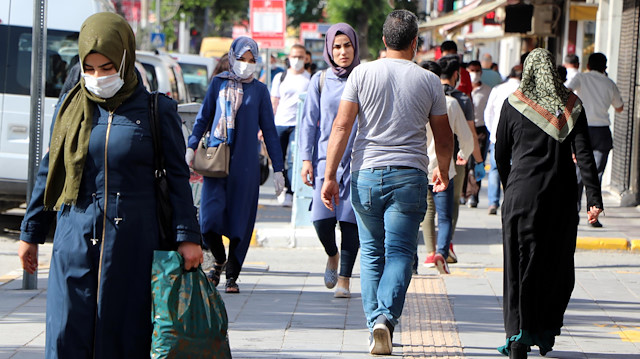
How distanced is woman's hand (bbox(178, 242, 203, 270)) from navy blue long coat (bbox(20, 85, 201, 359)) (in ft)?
0.09

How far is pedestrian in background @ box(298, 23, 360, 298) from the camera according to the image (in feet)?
23.6

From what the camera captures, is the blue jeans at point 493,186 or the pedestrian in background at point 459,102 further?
the blue jeans at point 493,186

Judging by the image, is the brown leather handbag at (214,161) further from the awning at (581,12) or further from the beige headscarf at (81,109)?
the awning at (581,12)

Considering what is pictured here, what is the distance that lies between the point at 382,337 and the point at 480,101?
8.97 m

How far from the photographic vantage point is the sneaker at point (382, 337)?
5750 millimetres

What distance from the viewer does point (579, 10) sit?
739 inches

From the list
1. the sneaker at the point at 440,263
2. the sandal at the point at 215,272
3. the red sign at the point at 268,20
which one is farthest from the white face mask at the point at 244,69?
the red sign at the point at 268,20

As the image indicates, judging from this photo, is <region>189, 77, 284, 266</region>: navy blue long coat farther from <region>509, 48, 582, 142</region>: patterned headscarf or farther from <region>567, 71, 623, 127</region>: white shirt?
<region>567, 71, 623, 127</region>: white shirt

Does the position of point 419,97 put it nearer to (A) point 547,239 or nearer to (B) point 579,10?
(A) point 547,239

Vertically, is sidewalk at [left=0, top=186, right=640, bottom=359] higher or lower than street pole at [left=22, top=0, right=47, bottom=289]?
lower

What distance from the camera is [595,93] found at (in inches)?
502

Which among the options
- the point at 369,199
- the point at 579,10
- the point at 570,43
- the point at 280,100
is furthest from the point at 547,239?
the point at 570,43

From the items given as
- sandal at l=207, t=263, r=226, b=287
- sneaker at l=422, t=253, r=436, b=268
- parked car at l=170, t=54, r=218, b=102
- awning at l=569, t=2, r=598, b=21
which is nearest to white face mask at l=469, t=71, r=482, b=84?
awning at l=569, t=2, r=598, b=21

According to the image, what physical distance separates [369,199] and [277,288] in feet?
8.59
